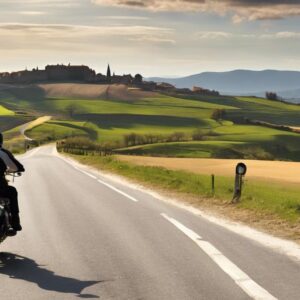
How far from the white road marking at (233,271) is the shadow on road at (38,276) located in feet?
6.41

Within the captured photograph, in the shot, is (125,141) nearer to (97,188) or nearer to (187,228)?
(97,188)

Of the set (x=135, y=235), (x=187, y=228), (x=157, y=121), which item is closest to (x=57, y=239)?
(x=135, y=235)

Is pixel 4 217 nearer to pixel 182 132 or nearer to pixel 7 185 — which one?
pixel 7 185

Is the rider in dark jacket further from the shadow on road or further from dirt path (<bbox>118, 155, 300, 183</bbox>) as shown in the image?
dirt path (<bbox>118, 155, 300, 183</bbox>)

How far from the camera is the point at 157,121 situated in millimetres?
177125

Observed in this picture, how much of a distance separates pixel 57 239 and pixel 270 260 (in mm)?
4217

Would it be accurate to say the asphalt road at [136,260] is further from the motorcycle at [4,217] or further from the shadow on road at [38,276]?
the motorcycle at [4,217]

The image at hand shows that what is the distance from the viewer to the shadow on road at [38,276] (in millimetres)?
7144

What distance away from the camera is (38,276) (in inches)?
307

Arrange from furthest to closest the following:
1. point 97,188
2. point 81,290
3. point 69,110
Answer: point 69,110, point 97,188, point 81,290

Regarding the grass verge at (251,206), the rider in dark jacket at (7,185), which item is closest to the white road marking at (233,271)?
the grass verge at (251,206)

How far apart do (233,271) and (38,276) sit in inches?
112

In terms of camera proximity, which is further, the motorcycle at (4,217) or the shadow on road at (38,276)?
the motorcycle at (4,217)

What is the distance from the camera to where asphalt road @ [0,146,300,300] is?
696cm
